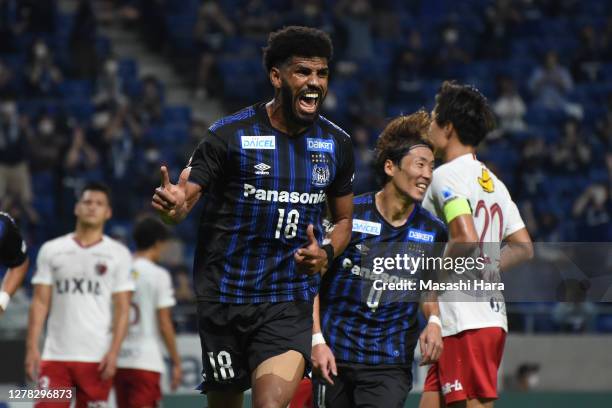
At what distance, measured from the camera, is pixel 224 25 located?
58.6 ft

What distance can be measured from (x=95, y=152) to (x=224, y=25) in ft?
12.9

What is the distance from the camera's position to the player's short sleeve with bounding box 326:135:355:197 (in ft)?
18.3

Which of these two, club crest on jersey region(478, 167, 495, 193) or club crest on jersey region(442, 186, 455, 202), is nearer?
club crest on jersey region(442, 186, 455, 202)

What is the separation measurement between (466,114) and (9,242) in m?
2.49

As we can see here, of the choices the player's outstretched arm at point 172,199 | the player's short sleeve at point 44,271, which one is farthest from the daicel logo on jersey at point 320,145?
the player's short sleeve at point 44,271

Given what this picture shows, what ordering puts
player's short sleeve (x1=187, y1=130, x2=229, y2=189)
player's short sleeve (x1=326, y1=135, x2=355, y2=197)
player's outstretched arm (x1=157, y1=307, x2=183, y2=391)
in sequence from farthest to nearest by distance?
player's outstretched arm (x1=157, y1=307, x2=183, y2=391), player's short sleeve (x1=326, y1=135, x2=355, y2=197), player's short sleeve (x1=187, y1=130, x2=229, y2=189)

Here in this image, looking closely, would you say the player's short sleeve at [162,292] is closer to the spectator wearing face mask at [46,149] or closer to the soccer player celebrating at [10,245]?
the soccer player celebrating at [10,245]

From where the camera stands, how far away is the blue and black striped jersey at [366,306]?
242 inches

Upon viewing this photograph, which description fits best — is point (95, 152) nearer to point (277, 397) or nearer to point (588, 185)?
point (588, 185)

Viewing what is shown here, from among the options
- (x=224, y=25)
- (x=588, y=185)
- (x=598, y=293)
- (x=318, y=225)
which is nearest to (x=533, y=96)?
(x=588, y=185)

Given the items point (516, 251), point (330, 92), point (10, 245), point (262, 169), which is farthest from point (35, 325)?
point (330, 92)

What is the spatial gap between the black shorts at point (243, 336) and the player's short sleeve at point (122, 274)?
3.07 metres

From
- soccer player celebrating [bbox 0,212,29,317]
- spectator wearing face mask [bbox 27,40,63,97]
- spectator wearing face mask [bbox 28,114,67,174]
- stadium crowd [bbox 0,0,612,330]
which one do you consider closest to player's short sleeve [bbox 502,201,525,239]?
soccer player celebrating [bbox 0,212,29,317]

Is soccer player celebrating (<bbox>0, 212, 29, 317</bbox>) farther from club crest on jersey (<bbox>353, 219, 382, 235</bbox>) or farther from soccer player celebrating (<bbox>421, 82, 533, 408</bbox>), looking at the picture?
soccer player celebrating (<bbox>421, 82, 533, 408</bbox>)
